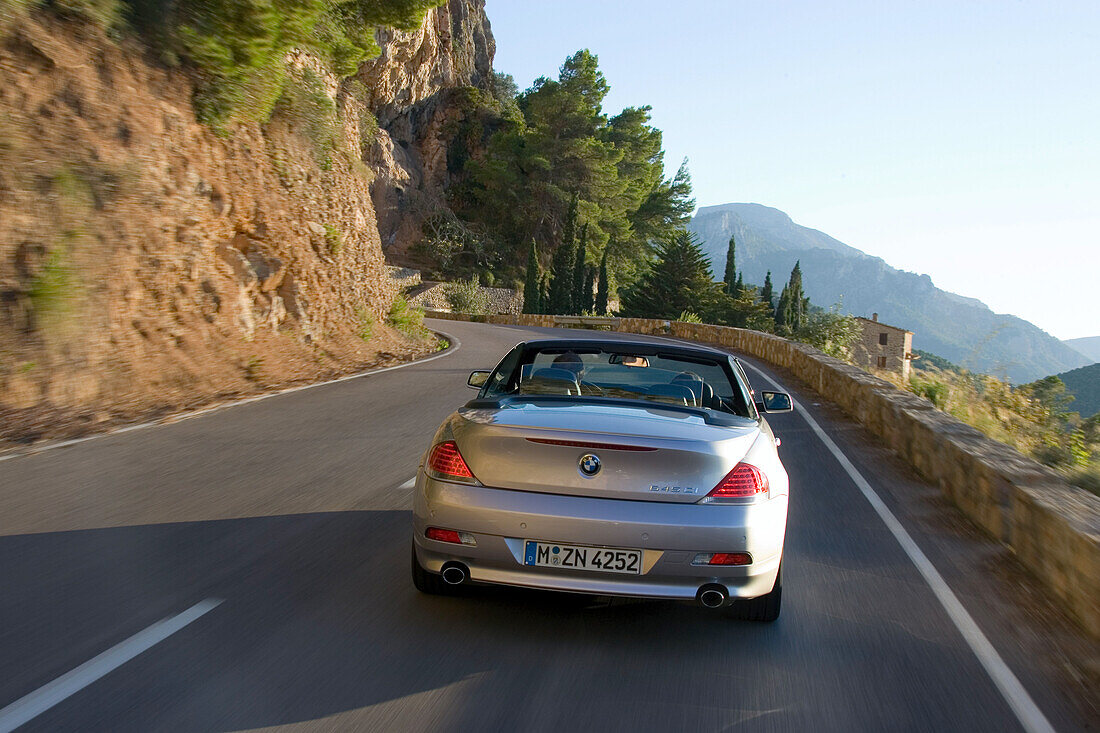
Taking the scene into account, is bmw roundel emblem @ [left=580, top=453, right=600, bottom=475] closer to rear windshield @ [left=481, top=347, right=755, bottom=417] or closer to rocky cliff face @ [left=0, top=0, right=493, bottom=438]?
rear windshield @ [left=481, top=347, right=755, bottom=417]

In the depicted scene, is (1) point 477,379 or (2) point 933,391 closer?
(1) point 477,379

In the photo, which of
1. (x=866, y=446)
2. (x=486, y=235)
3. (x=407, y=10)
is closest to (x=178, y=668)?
(x=866, y=446)

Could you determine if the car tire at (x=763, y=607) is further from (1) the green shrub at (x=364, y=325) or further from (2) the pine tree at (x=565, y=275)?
(2) the pine tree at (x=565, y=275)

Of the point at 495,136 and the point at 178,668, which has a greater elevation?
the point at 495,136

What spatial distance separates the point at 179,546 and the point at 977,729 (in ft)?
14.3

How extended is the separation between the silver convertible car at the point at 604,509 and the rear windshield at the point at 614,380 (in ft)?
3.01

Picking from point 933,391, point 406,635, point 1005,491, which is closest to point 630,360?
point 406,635

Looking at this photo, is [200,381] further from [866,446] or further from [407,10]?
[407,10]

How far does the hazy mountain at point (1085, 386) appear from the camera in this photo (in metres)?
77.5

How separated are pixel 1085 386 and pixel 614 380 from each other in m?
95.0

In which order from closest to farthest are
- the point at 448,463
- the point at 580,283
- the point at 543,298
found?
the point at 448,463, the point at 580,283, the point at 543,298

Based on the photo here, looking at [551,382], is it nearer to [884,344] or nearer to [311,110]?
[311,110]

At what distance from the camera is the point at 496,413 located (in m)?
4.63

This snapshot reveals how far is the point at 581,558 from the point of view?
4.17 meters
